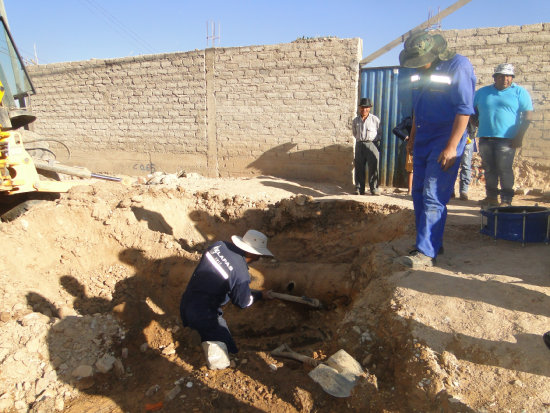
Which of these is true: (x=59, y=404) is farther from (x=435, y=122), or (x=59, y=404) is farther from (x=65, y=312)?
(x=435, y=122)

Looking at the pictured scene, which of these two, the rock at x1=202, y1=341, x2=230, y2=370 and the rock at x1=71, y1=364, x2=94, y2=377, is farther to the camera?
the rock at x1=202, y1=341, x2=230, y2=370

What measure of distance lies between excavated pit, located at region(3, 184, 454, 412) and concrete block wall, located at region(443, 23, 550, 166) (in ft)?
12.1

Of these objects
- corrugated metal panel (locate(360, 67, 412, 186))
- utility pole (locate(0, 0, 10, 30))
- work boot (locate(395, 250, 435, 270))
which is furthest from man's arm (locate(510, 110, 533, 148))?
utility pole (locate(0, 0, 10, 30))

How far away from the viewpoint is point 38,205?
4539 mm

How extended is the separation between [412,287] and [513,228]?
1292 mm

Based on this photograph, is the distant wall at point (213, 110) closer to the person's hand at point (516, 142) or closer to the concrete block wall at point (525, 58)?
the concrete block wall at point (525, 58)

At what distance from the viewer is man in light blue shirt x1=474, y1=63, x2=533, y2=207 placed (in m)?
4.64

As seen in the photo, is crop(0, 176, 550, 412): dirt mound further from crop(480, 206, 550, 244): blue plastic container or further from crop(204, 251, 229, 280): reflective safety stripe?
crop(204, 251, 229, 280): reflective safety stripe

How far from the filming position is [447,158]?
2.94 m

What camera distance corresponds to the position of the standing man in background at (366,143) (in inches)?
257

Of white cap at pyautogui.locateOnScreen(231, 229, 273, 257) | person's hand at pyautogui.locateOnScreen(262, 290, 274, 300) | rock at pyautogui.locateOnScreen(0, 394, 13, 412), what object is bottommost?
rock at pyautogui.locateOnScreen(0, 394, 13, 412)

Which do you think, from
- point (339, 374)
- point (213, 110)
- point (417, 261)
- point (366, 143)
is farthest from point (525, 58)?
point (339, 374)

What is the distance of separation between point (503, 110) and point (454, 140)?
92.8 inches

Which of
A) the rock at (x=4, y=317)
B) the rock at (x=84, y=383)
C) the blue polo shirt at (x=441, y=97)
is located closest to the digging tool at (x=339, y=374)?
the rock at (x=84, y=383)
